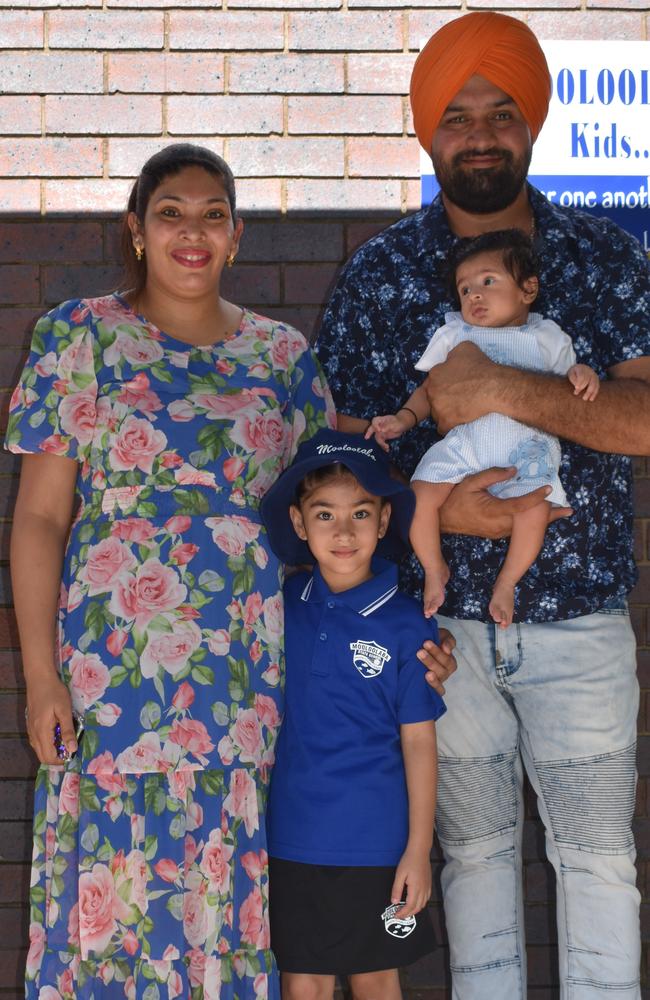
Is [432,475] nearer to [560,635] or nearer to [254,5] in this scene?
[560,635]

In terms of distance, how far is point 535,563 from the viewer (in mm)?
2566

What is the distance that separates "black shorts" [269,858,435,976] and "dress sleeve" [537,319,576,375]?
3.71 feet

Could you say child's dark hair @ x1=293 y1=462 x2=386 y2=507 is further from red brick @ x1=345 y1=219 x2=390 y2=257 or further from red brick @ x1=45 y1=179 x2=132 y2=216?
red brick @ x1=45 y1=179 x2=132 y2=216

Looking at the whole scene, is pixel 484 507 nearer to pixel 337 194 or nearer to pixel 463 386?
pixel 463 386

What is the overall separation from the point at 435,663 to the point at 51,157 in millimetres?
2063

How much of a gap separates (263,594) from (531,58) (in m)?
1.40

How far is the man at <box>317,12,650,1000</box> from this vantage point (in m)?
2.50

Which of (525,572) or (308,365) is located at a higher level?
(308,365)

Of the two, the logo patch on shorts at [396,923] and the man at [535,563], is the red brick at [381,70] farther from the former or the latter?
the logo patch on shorts at [396,923]

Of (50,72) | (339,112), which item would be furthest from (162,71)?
(339,112)

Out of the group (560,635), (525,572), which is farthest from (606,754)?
(525,572)

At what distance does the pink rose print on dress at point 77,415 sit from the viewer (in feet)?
7.88

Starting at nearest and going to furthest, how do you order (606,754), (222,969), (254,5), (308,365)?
1. (222,969)
2. (606,754)
3. (308,365)
4. (254,5)

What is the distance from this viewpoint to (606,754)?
2.53 m
